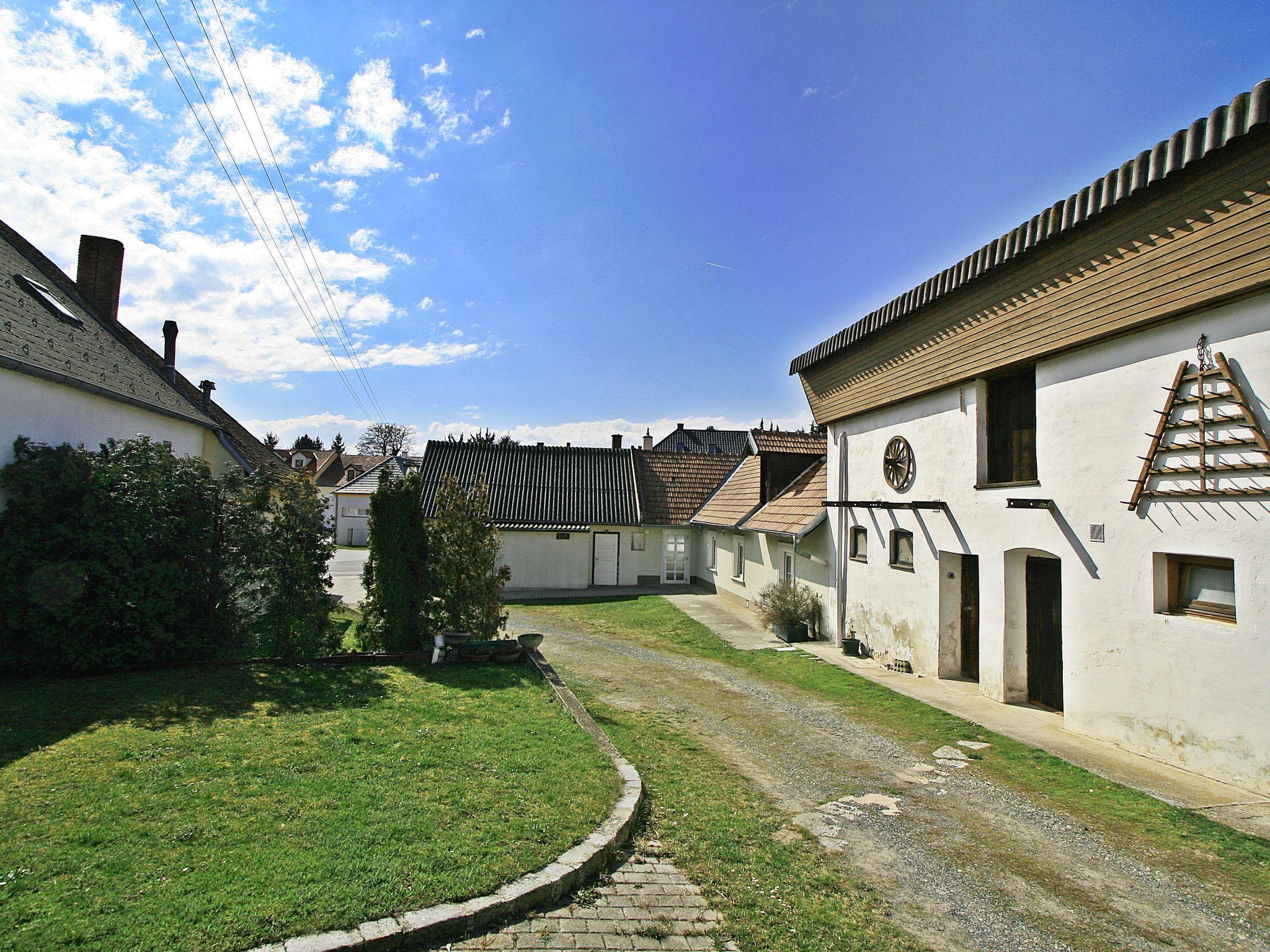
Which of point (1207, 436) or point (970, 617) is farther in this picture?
point (970, 617)

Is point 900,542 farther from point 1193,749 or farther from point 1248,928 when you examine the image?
point 1248,928

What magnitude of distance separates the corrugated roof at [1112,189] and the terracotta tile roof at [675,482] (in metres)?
16.4

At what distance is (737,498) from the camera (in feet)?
80.9

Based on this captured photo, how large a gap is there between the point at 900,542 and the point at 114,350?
705 inches

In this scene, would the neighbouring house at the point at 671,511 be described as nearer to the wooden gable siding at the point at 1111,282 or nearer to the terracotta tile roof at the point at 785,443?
the terracotta tile roof at the point at 785,443

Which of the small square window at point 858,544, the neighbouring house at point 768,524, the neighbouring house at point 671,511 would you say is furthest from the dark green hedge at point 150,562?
the neighbouring house at point 671,511

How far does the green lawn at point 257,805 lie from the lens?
12.4 ft

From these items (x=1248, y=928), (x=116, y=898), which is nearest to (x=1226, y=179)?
(x=1248, y=928)

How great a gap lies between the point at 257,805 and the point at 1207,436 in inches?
404

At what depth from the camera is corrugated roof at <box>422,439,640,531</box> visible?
27766 mm

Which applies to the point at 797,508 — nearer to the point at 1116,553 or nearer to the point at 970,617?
the point at 970,617

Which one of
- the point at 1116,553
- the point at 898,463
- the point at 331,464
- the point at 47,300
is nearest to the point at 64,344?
the point at 47,300

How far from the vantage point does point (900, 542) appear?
45.4ft

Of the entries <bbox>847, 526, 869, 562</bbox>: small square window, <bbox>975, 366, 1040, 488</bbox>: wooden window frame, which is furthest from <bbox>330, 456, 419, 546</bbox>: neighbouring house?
<bbox>975, 366, 1040, 488</bbox>: wooden window frame
